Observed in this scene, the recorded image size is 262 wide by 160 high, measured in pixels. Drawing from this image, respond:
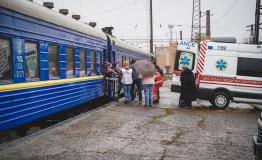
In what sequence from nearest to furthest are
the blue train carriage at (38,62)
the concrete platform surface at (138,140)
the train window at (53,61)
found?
the concrete platform surface at (138,140) < the blue train carriage at (38,62) < the train window at (53,61)

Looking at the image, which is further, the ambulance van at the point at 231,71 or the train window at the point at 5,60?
the ambulance van at the point at 231,71

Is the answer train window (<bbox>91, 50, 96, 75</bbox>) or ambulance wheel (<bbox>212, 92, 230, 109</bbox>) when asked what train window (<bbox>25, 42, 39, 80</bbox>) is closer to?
train window (<bbox>91, 50, 96, 75</bbox>)

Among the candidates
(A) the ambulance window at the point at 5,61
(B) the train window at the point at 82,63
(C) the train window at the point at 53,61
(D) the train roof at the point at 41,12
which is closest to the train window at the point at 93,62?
(B) the train window at the point at 82,63

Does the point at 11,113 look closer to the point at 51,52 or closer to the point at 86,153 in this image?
the point at 86,153

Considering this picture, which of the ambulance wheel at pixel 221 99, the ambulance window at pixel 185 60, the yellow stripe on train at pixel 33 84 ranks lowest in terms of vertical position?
the ambulance wheel at pixel 221 99

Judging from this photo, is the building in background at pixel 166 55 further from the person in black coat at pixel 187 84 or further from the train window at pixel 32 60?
the train window at pixel 32 60

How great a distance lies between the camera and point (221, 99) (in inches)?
525

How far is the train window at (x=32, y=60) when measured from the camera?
7.71m

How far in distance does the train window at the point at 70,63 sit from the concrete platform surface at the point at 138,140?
1454 millimetres

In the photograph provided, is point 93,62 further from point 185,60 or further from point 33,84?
point 33,84

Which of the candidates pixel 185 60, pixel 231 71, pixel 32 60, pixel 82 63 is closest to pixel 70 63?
pixel 82 63

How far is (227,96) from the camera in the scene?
13.3 meters

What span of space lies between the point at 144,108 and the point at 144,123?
3.36m

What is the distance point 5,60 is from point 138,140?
3192mm
